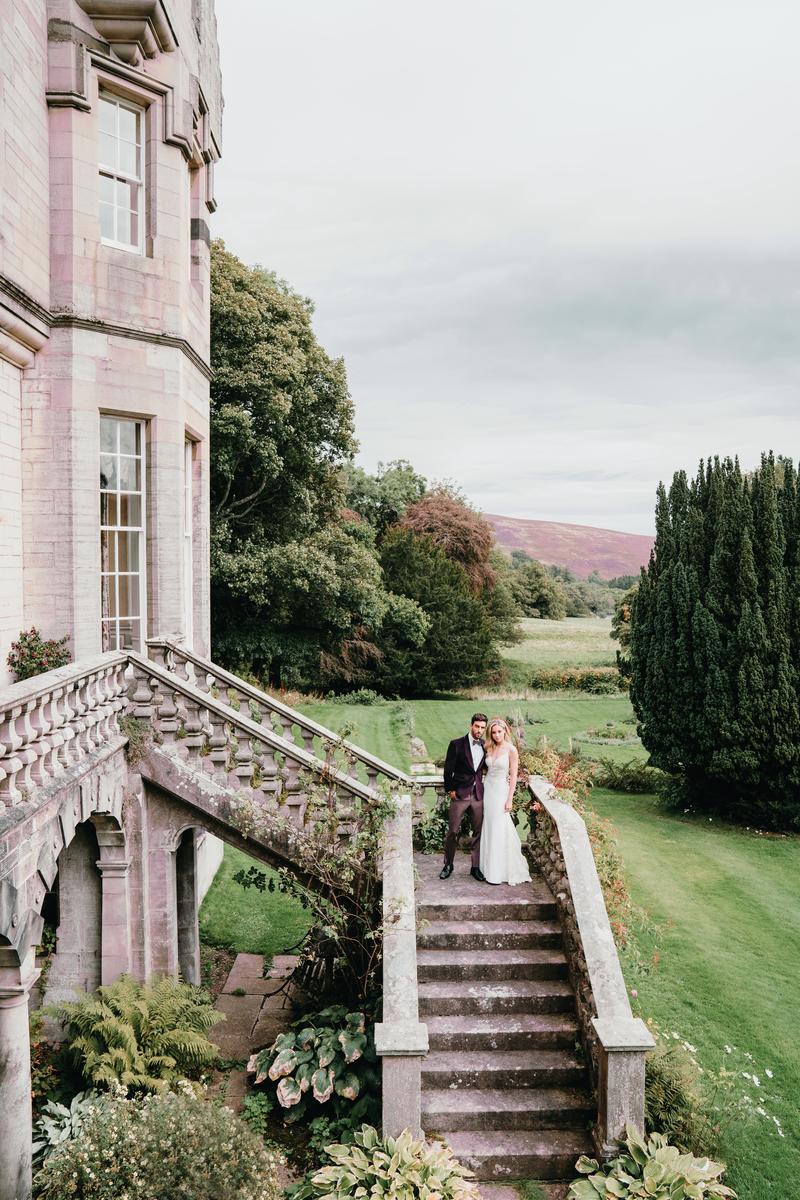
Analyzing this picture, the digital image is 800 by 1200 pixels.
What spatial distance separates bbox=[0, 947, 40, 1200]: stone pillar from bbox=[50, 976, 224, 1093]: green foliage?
49.3 inches

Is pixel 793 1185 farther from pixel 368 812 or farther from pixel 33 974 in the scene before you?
pixel 33 974

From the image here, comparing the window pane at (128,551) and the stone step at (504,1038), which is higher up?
the window pane at (128,551)

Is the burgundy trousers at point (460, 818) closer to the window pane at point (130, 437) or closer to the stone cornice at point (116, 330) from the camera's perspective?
the window pane at point (130, 437)

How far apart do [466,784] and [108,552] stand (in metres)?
5.56

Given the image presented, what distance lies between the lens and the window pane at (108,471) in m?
11.5

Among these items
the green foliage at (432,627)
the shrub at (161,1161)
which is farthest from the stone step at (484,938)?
the green foliage at (432,627)

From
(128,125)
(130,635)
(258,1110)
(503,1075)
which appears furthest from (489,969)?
(128,125)

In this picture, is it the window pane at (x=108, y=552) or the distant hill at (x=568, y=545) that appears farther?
the distant hill at (x=568, y=545)

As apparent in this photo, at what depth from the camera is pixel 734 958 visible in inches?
543

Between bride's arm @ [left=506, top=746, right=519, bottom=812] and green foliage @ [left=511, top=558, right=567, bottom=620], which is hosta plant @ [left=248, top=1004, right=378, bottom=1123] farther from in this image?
green foliage @ [left=511, top=558, right=567, bottom=620]

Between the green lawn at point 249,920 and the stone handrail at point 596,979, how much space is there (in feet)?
17.3

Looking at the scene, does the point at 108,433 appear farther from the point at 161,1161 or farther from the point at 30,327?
the point at 161,1161

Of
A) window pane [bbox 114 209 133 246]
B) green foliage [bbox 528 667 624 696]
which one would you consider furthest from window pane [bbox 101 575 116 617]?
green foliage [bbox 528 667 624 696]

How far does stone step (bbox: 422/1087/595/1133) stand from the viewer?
8.34 meters
